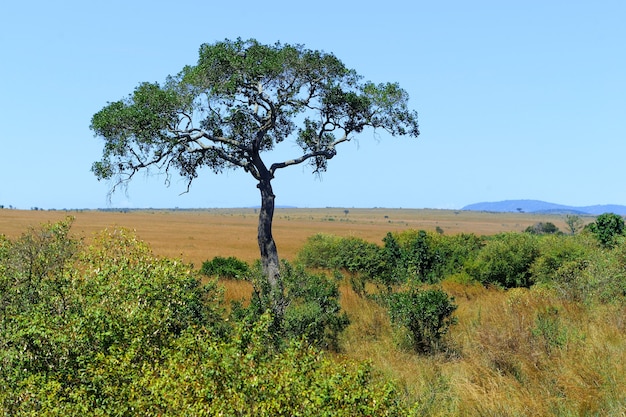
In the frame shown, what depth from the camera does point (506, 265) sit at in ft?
76.7

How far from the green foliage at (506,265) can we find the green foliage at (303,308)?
10.7 m

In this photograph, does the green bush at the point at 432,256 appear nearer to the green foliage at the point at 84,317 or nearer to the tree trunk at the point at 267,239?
the tree trunk at the point at 267,239

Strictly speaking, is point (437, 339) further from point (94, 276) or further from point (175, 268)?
point (94, 276)

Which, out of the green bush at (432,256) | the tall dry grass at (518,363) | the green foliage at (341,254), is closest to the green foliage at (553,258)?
the green bush at (432,256)

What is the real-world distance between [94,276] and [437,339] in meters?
7.10

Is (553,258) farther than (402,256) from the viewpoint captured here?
No

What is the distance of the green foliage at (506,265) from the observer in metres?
23.5

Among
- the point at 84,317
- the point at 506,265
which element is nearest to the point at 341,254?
the point at 506,265

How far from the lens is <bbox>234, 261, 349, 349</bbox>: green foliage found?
12648 mm

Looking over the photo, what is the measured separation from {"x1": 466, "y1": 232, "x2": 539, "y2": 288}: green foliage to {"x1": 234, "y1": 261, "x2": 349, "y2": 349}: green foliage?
1074 centimetres

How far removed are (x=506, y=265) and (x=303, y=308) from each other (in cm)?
1290

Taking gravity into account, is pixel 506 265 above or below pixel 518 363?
above

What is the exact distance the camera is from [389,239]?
1218 inches

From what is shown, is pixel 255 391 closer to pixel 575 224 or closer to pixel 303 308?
pixel 303 308
